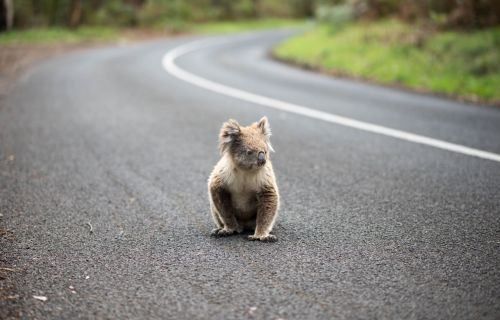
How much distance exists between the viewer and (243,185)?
15.1 ft

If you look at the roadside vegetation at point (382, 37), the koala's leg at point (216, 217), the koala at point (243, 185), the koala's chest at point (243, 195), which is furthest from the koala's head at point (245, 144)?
the roadside vegetation at point (382, 37)

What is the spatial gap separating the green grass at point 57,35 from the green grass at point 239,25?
342 inches

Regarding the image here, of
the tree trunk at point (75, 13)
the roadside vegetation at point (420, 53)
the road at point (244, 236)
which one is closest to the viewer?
the road at point (244, 236)

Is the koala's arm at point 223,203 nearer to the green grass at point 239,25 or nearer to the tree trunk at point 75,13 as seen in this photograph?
the tree trunk at point 75,13

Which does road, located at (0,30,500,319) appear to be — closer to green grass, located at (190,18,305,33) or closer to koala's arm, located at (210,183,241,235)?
koala's arm, located at (210,183,241,235)

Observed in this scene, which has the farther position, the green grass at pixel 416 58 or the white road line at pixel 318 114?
the green grass at pixel 416 58

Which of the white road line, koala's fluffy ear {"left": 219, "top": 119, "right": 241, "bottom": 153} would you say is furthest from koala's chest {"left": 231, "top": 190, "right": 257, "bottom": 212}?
the white road line

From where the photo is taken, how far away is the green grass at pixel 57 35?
27.5m

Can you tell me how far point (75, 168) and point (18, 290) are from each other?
3359 mm

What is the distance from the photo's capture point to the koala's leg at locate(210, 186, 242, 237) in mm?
4648

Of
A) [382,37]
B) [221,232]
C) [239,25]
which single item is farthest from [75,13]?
[221,232]

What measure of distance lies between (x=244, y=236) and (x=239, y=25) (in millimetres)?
43072

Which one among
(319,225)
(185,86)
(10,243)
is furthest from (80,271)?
(185,86)

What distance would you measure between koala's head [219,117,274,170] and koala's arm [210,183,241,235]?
30 centimetres
